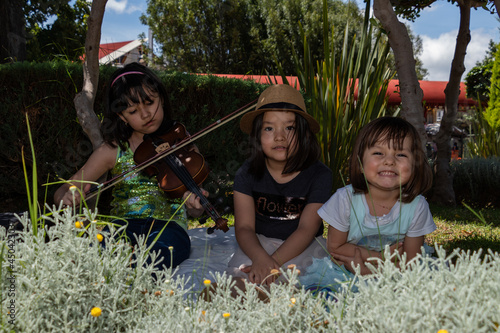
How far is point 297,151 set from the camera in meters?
2.31

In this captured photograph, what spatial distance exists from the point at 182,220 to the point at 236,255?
46 cm

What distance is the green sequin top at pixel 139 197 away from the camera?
2.51m

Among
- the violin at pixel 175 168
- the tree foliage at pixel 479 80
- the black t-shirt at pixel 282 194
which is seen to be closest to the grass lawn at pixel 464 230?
the black t-shirt at pixel 282 194

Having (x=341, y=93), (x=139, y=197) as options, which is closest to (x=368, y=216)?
(x=139, y=197)

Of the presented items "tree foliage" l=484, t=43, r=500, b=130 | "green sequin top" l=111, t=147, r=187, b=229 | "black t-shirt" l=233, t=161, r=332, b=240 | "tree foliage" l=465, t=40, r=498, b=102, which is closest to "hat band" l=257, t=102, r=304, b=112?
"black t-shirt" l=233, t=161, r=332, b=240

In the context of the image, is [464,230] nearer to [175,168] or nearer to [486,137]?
[175,168]

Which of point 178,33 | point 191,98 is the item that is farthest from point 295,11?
point 191,98

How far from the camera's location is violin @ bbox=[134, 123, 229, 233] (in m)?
2.28

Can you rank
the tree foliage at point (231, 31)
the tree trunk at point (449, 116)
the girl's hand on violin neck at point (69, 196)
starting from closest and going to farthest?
the girl's hand on violin neck at point (69, 196)
the tree trunk at point (449, 116)
the tree foliage at point (231, 31)

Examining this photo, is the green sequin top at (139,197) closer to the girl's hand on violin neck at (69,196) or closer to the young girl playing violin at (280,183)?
the girl's hand on violin neck at (69,196)

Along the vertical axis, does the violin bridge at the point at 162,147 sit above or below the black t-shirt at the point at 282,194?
above

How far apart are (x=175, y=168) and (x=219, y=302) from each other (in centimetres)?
122

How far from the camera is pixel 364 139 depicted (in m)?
1.99

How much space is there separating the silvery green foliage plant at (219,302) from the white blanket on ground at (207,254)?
838 millimetres
